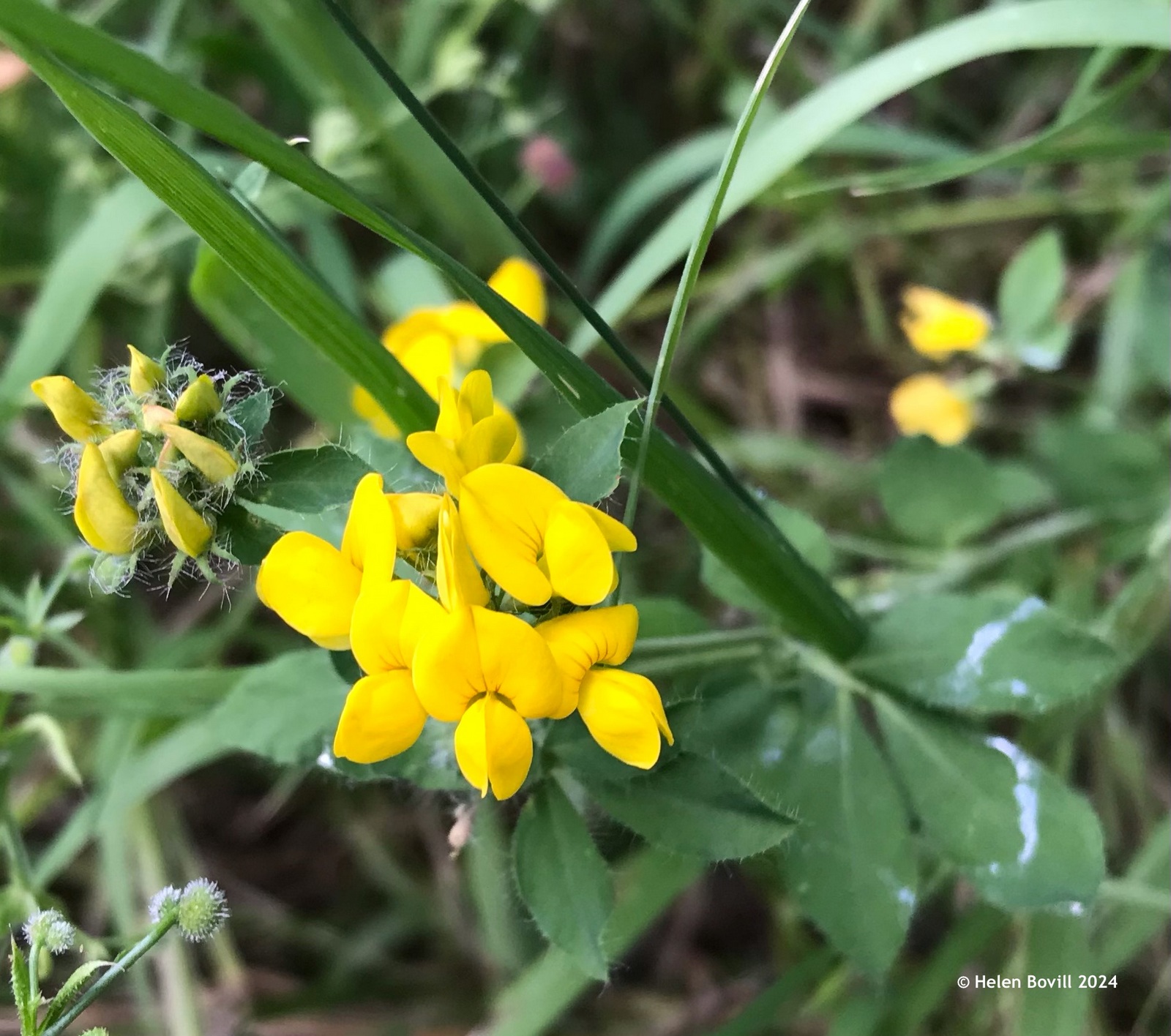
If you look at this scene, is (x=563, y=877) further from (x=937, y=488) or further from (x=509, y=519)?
(x=937, y=488)

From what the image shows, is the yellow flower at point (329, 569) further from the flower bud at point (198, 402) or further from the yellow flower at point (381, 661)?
the flower bud at point (198, 402)

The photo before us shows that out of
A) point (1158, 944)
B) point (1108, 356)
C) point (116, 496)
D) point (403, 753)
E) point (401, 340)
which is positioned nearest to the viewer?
point (116, 496)

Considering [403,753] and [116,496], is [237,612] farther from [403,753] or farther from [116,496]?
[116,496]

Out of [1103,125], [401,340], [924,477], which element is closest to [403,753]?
[401,340]

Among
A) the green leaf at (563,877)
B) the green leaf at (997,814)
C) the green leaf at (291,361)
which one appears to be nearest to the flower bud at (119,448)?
the green leaf at (563,877)

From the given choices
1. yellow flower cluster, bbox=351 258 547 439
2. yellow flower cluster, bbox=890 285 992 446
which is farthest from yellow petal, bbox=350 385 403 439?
yellow flower cluster, bbox=890 285 992 446

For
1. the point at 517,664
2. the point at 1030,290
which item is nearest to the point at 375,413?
the point at 517,664
